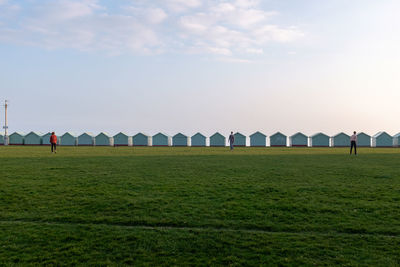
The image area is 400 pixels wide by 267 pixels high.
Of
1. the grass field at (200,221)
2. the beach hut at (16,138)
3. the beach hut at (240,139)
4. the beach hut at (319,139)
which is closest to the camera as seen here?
the grass field at (200,221)

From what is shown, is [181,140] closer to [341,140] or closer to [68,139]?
[68,139]

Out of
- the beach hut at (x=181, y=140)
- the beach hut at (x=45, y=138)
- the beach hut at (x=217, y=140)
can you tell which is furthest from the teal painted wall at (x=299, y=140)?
the beach hut at (x=45, y=138)

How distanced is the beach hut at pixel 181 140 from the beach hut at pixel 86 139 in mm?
19075

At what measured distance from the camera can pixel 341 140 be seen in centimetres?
7212

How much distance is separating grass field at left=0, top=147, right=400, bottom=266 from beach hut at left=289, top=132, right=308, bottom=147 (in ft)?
198

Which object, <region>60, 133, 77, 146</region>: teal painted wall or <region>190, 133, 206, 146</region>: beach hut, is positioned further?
<region>60, 133, 77, 146</region>: teal painted wall

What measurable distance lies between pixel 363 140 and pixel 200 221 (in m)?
73.4

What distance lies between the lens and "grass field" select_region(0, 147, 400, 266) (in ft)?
20.8

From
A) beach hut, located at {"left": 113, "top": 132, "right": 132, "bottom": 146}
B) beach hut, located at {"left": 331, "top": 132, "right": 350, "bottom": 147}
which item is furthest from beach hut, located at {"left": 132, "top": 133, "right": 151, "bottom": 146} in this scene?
beach hut, located at {"left": 331, "top": 132, "right": 350, "bottom": 147}

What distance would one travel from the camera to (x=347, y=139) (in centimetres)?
7225

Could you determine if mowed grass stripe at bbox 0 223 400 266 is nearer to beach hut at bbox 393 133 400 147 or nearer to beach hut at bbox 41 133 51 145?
beach hut at bbox 41 133 51 145

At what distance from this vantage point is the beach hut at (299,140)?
71750 millimetres

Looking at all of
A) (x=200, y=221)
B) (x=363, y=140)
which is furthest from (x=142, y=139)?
(x=200, y=221)

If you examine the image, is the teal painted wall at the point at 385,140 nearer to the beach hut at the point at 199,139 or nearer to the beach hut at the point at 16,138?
the beach hut at the point at 199,139
